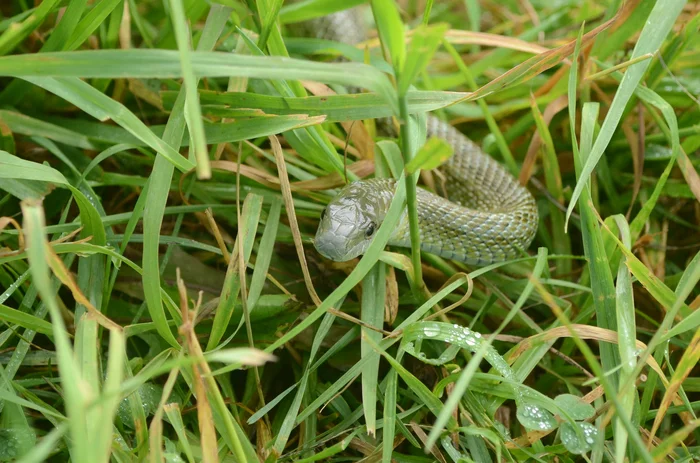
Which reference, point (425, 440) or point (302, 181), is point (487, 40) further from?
point (425, 440)

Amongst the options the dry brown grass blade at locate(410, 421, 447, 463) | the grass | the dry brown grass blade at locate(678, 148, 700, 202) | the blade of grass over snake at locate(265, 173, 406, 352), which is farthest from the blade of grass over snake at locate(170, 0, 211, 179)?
the dry brown grass blade at locate(678, 148, 700, 202)

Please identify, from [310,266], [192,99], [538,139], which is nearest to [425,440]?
[310,266]

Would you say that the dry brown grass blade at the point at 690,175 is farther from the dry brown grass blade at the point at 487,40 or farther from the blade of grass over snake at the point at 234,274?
the blade of grass over snake at the point at 234,274

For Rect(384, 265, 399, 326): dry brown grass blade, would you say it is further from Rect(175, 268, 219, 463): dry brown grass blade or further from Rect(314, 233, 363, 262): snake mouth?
Rect(175, 268, 219, 463): dry brown grass blade

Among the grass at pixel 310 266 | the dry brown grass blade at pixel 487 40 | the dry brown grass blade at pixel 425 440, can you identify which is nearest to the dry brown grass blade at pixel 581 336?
the grass at pixel 310 266

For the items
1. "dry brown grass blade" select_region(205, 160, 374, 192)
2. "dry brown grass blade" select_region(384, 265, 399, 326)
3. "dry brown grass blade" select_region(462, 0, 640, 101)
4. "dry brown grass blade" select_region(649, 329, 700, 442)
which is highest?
"dry brown grass blade" select_region(462, 0, 640, 101)

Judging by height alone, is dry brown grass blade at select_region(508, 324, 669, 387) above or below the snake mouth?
below
